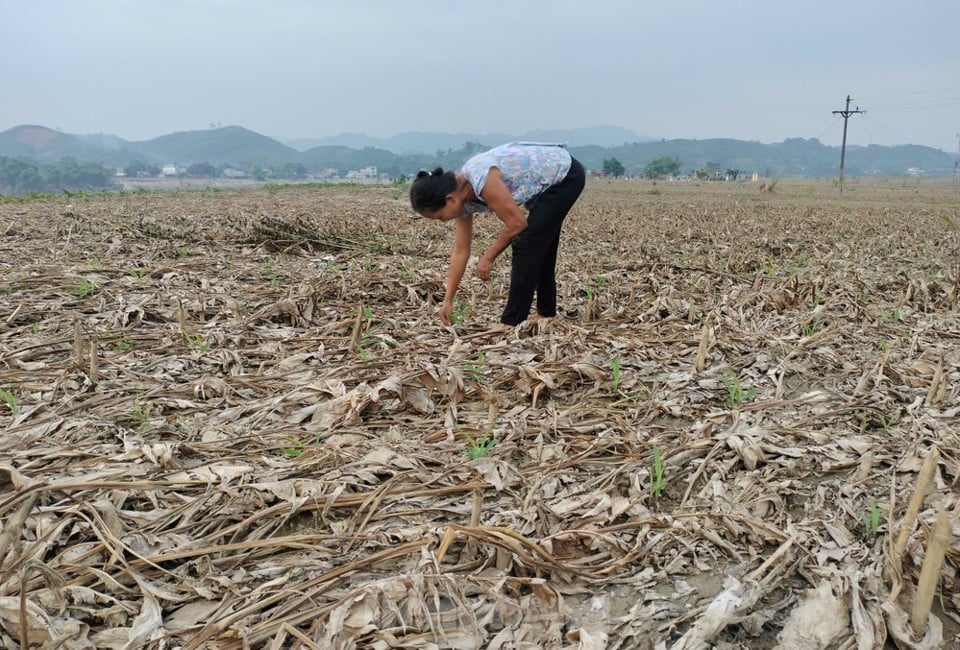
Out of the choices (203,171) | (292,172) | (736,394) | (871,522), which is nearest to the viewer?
(871,522)

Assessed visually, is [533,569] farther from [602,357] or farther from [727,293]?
[727,293]

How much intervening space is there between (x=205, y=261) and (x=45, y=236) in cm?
294

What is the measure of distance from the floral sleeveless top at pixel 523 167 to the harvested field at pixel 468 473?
879 millimetres

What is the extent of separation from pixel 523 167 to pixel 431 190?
590 millimetres

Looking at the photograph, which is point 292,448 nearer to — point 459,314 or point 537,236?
point 537,236

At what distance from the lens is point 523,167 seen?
368cm

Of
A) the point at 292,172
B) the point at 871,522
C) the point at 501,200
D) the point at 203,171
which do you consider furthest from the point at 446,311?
the point at 203,171

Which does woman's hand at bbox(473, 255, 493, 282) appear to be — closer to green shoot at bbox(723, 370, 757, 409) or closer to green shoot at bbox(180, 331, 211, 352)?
green shoot at bbox(723, 370, 757, 409)

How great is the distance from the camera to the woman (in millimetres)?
3531

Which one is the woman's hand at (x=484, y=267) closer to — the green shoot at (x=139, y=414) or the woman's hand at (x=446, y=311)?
the woman's hand at (x=446, y=311)

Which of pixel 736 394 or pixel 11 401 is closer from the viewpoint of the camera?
pixel 11 401

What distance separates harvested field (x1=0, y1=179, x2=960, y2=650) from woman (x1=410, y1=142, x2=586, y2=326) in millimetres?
385

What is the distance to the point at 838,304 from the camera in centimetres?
484

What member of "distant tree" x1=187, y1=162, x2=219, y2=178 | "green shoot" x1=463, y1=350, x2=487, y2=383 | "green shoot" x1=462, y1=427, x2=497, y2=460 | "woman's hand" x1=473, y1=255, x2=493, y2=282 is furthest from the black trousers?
"distant tree" x1=187, y1=162, x2=219, y2=178
